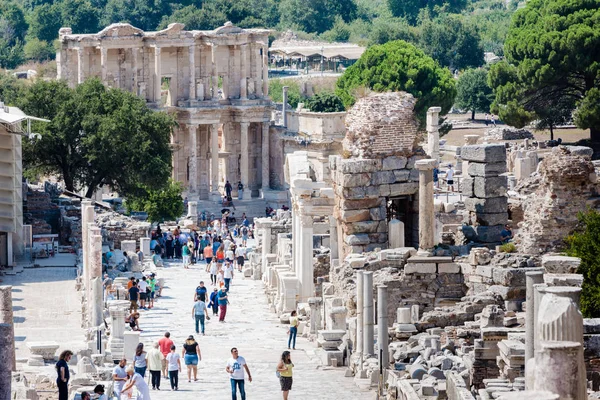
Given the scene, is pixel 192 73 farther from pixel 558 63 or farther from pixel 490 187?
pixel 490 187

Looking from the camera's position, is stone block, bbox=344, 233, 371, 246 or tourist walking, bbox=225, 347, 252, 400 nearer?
tourist walking, bbox=225, 347, 252, 400

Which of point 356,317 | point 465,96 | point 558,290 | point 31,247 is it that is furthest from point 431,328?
point 465,96

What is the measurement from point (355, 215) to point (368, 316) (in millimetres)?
5775

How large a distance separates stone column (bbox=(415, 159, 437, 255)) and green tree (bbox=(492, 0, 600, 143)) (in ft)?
129

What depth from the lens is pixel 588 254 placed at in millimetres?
32031

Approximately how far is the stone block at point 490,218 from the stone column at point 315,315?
3.58 metres

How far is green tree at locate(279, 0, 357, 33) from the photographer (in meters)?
146

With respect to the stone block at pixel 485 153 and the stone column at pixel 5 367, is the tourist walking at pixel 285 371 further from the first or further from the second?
the stone block at pixel 485 153

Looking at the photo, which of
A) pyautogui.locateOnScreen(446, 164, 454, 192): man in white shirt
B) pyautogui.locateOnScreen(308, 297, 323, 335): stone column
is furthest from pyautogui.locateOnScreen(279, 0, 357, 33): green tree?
pyautogui.locateOnScreen(308, 297, 323, 335): stone column

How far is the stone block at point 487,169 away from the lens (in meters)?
37.8

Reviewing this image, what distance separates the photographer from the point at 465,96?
105 metres

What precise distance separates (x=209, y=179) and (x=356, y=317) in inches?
1974

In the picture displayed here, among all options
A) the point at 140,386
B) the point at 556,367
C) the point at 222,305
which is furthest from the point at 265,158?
the point at 556,367

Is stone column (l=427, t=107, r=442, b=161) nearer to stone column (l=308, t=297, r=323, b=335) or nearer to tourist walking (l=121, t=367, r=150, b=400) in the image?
stone column (l=308, t=297, r=323, b=335)
